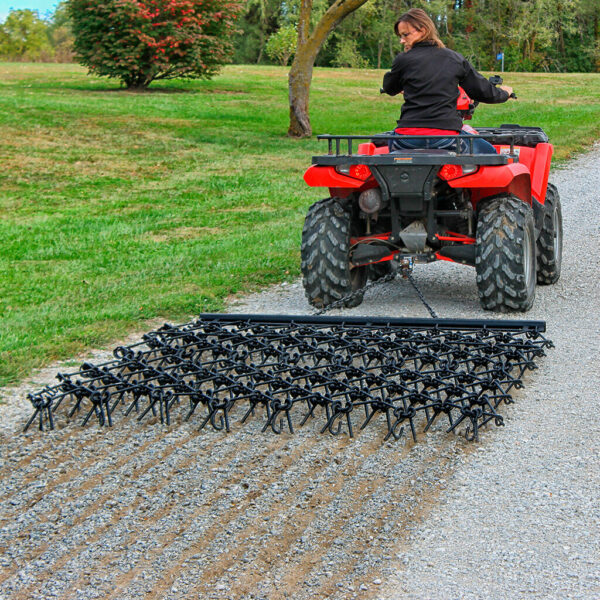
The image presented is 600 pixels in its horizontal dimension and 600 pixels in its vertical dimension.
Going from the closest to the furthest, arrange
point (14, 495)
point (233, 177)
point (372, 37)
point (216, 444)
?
point (14, 495), point (216, 444), point (233, 177), point (372, 37)

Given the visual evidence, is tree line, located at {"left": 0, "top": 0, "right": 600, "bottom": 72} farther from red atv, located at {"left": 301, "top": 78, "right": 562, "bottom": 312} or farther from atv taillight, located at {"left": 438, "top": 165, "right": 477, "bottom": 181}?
atv taillight, located at {"left": 438, "top": 165, "right": 477, "bottom": 181}

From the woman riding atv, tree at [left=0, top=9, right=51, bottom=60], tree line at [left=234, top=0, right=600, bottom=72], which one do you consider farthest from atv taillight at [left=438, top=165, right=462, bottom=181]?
tree at [left=0, top=9, right=51, bottom=60]

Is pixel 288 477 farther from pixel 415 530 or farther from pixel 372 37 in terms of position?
pixel 372 37

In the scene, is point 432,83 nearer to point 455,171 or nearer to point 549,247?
point 455,171

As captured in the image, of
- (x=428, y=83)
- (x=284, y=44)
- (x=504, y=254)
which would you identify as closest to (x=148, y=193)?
(x=428, y=83)

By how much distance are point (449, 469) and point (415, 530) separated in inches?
22.6

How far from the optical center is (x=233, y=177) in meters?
13.7

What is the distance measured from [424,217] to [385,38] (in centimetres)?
4261

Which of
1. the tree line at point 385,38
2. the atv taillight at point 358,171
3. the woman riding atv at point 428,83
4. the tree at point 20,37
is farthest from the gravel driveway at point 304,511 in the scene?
the tree at point 20,37

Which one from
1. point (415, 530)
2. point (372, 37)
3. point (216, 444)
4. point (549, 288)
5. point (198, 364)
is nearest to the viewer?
point (415, 530)

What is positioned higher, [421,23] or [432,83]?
[421,23]

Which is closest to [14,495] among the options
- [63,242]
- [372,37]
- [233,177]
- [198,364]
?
[198,364]

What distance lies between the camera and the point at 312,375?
16.1 ft

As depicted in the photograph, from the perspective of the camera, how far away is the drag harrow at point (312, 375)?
4527 millimetres
